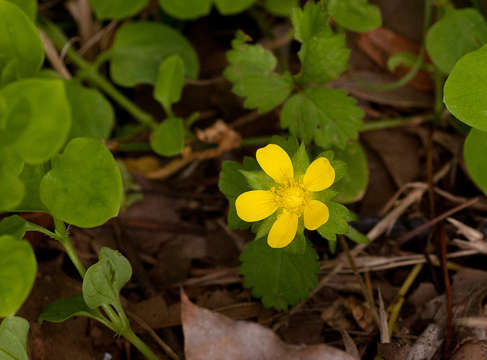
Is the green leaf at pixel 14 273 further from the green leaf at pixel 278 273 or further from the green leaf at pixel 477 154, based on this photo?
the green leaf at pixel 477 154

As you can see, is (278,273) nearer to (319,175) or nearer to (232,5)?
(319,175)

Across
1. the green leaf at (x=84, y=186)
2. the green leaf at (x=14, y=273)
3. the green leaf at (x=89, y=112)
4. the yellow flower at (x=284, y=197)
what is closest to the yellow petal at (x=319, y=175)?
the yellow flower at (x=284, y=197)

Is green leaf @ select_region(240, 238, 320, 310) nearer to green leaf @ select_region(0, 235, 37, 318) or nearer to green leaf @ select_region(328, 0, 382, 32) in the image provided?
green leaf @ select_region(0, 235, 37, 318)

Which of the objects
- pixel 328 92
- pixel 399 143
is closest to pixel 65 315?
pixel 328 92

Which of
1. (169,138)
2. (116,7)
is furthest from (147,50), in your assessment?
(169,138)

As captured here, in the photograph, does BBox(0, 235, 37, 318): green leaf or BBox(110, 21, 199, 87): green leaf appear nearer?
BBox(0, 235, 37, 318): green leaf

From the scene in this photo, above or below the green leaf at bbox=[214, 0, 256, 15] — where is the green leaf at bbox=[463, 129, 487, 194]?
below

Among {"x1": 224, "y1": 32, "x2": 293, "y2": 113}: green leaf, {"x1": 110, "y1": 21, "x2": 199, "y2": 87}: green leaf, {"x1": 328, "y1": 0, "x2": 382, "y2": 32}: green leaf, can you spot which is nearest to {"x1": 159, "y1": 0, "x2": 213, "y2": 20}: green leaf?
{"x1": 110, "y1": 21, "x2": 199, "y2": 87}: green leaf

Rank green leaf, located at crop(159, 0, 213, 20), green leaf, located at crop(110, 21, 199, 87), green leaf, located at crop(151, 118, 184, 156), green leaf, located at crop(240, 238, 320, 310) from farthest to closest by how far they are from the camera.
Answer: green leaf, located at crop(110, 21, 199, 87) → green leaf, located at crop(159, 0, 213, 20) → green leaf, located at crop(151, 118, 184, 156) → green leaf, located at crop(240, 238, 320, 310)

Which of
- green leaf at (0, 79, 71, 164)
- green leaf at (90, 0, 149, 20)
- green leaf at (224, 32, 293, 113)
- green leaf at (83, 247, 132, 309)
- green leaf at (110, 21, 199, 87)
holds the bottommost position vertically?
green leaf at (83, 247, 132, 309)
